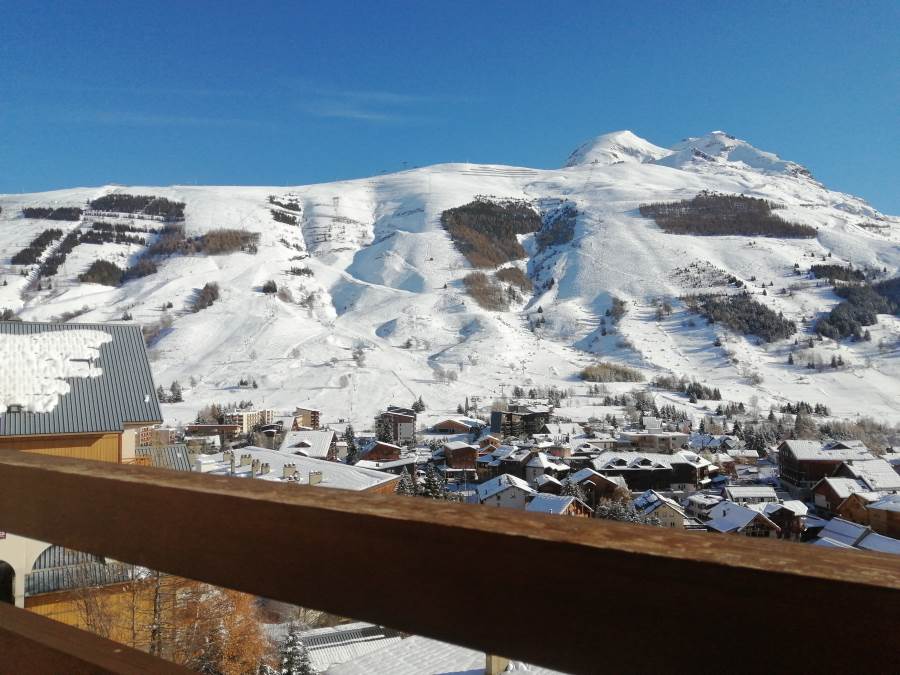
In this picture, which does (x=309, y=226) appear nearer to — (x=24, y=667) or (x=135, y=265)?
(x=135, y=265)

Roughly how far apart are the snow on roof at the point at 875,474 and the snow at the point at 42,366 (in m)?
21.2

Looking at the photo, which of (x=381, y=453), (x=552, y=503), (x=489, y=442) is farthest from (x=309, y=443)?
(x=552, y=503)

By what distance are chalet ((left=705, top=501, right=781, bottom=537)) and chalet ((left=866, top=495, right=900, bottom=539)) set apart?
2152 mm

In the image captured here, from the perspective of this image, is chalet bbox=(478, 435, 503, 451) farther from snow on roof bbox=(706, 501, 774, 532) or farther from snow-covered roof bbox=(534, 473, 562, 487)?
snow on roof bbox=(706, 501, 774, 532)

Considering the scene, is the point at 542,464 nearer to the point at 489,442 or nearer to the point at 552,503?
the point at 489,442

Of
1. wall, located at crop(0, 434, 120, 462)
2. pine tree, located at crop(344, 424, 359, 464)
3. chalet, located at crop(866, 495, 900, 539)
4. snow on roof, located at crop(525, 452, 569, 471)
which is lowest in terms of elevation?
pine tree, located at crop(344, 424, 359, 464)

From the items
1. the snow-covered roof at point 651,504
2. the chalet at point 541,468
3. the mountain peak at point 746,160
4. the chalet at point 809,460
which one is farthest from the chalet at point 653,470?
the mountain peak at point 746,160

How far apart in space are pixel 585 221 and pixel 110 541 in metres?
103

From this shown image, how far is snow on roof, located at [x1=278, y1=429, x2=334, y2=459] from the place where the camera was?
2262 cm

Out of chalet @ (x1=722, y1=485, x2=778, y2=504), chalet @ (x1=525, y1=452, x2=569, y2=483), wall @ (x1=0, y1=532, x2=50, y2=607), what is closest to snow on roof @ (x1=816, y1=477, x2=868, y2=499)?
chalet @ (x1=722, y1=485, x2=778, y2=504)

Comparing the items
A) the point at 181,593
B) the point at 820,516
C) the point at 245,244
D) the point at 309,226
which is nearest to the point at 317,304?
the point at 245,244

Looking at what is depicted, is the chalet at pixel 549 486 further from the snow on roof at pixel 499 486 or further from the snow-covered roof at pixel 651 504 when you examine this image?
the snow-covered roof at pixel 651 504

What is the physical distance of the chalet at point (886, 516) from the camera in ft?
44.5

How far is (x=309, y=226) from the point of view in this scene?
105 m
